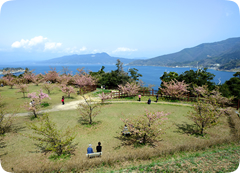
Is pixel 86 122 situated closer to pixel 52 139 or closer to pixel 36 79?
pixel 52 139

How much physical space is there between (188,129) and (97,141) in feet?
28.2

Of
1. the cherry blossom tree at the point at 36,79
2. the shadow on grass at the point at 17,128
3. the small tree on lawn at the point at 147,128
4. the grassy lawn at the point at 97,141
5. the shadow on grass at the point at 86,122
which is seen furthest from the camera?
the cherry blossom tree at the point at 36,79

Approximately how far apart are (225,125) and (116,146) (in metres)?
11.4

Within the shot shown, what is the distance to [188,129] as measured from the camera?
12.5m

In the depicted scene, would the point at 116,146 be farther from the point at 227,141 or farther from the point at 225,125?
the point at 225,125

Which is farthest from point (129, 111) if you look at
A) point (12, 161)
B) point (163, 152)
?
point (12, 161)

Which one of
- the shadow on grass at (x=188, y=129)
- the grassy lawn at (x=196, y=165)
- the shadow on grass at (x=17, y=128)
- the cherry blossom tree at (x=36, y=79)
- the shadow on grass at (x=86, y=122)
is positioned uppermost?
the cherry blossom tree at (x=36, y=79)

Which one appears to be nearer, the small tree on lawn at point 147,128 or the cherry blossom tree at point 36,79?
the small tree on lawn at point 147,128

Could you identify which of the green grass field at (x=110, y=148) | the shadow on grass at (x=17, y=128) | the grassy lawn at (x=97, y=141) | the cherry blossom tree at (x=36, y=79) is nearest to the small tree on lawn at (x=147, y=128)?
the green grass field at (x=110, y=148)

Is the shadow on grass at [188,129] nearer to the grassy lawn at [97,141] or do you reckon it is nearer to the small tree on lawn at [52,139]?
the grassy lawn at [97,141]

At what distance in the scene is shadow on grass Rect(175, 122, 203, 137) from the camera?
11648 millimetres

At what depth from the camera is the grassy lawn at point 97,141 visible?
7180 millimetres

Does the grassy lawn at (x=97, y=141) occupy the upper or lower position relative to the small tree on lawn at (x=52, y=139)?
lower

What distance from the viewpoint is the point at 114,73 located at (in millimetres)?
38281
